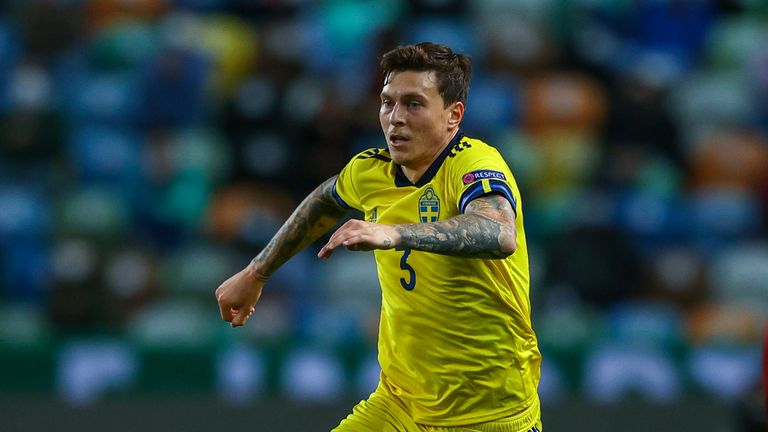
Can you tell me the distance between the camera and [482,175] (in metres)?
4.38

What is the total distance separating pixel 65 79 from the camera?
Result: 11.0 metres

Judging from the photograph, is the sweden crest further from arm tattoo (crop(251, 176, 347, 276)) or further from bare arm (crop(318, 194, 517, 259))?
arm tattoo (crop(251, 176, 347, 276))

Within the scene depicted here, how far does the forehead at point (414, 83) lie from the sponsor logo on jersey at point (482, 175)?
0.43 metres

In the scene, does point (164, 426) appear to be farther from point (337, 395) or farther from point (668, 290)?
point (668, 290)

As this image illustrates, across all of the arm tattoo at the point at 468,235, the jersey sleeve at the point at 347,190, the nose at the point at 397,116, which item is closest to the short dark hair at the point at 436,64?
the nose at the point at 397,116

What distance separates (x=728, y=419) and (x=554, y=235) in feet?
6.53

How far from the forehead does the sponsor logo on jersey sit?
426 millimetres

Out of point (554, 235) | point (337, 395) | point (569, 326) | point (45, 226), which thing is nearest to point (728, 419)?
point (569, 326)

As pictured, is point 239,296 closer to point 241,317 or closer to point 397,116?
point 241,317

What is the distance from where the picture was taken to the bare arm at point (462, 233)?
Answer: 12.5 feet

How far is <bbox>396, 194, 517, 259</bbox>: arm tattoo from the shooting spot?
157 inches

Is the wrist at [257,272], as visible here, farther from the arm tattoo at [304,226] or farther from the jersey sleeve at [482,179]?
the jersey sleeve at [482,179]

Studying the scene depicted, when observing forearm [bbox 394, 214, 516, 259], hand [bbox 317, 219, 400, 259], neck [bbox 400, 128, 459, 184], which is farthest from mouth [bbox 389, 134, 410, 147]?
hand [bbox 317, 219, 400, 259]

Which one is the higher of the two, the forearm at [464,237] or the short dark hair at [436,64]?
the short dark hair at [436,64]
